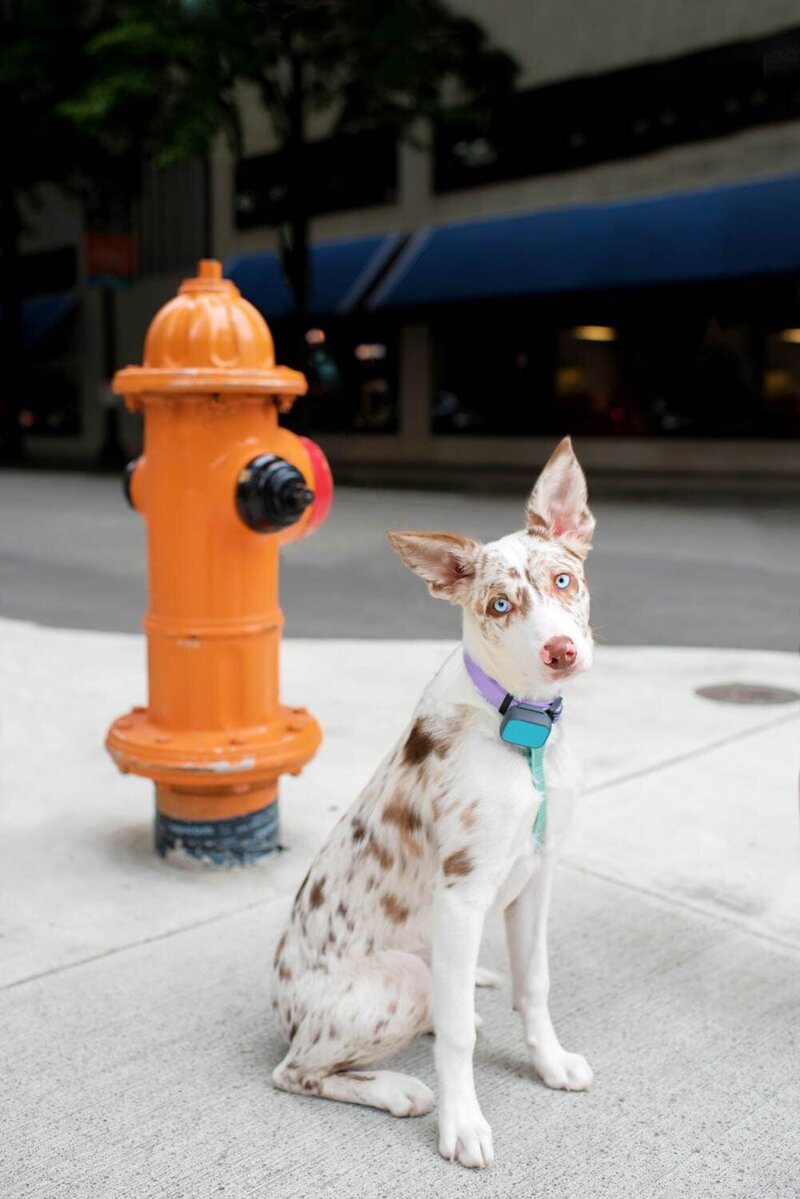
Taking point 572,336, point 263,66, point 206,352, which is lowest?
point 206,352

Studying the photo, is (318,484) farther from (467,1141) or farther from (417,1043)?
(467,1141)

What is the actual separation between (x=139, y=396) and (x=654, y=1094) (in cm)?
233

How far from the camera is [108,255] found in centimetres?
2623

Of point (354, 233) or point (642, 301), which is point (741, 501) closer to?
point (642, 301)

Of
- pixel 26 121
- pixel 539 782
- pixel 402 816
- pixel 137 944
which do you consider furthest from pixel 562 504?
pixel 26 121

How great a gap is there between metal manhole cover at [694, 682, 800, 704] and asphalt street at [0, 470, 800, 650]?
141 centimetres

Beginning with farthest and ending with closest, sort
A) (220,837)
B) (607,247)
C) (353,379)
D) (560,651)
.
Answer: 1. (353,379)
2. (607,247)
3. (220,837)
4. (560,651)

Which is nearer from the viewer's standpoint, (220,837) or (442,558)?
(442,558)

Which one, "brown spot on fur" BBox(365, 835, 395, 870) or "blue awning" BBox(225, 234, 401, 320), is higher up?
"blue awning" BBox(225, 234, 401, 320)

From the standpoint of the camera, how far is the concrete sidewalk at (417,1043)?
227 cm

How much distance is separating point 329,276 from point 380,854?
2258 centimetres

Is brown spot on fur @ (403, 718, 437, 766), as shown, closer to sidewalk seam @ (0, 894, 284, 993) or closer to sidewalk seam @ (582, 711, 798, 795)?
sidewalk seam @ (0, 894, 284, 993)

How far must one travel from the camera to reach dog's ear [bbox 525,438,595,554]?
2340 mm

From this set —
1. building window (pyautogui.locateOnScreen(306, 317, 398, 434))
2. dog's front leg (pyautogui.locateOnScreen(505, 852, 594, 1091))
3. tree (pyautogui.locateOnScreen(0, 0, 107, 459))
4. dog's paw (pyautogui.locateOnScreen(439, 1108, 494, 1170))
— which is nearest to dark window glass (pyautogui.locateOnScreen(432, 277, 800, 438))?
building window (pyautogui.locateOnScreen(306, 317, 398, 434))
